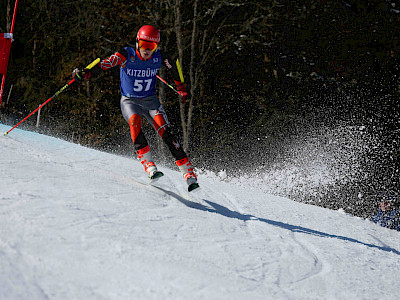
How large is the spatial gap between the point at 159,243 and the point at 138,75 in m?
2.17

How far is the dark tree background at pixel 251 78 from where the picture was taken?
37.8 ft

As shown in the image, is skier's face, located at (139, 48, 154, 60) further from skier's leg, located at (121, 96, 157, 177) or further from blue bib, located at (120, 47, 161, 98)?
skier's leg, located at (121, 96, 157, 177)

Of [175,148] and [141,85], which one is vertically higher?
[141,85]

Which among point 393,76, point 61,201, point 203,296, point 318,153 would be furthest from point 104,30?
point 203,296

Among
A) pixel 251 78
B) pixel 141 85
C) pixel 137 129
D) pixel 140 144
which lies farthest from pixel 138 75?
pixel 251 78

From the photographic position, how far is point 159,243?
10.5 feet

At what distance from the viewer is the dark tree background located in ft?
37.8

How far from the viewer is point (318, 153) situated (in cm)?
1039

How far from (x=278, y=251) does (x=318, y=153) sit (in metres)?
7.06

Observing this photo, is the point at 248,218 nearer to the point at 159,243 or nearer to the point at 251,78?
the point at 159,243

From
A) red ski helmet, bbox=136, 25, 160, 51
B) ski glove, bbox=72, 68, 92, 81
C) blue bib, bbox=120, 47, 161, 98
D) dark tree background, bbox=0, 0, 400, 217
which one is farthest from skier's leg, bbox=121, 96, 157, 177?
dark tree background, bbox=0, 0, 400, 217

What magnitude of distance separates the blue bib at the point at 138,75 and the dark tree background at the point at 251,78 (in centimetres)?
590

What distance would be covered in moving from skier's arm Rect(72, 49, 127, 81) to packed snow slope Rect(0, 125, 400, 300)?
95cm

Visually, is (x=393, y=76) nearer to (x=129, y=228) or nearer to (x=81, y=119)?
(x=81, y=119)
